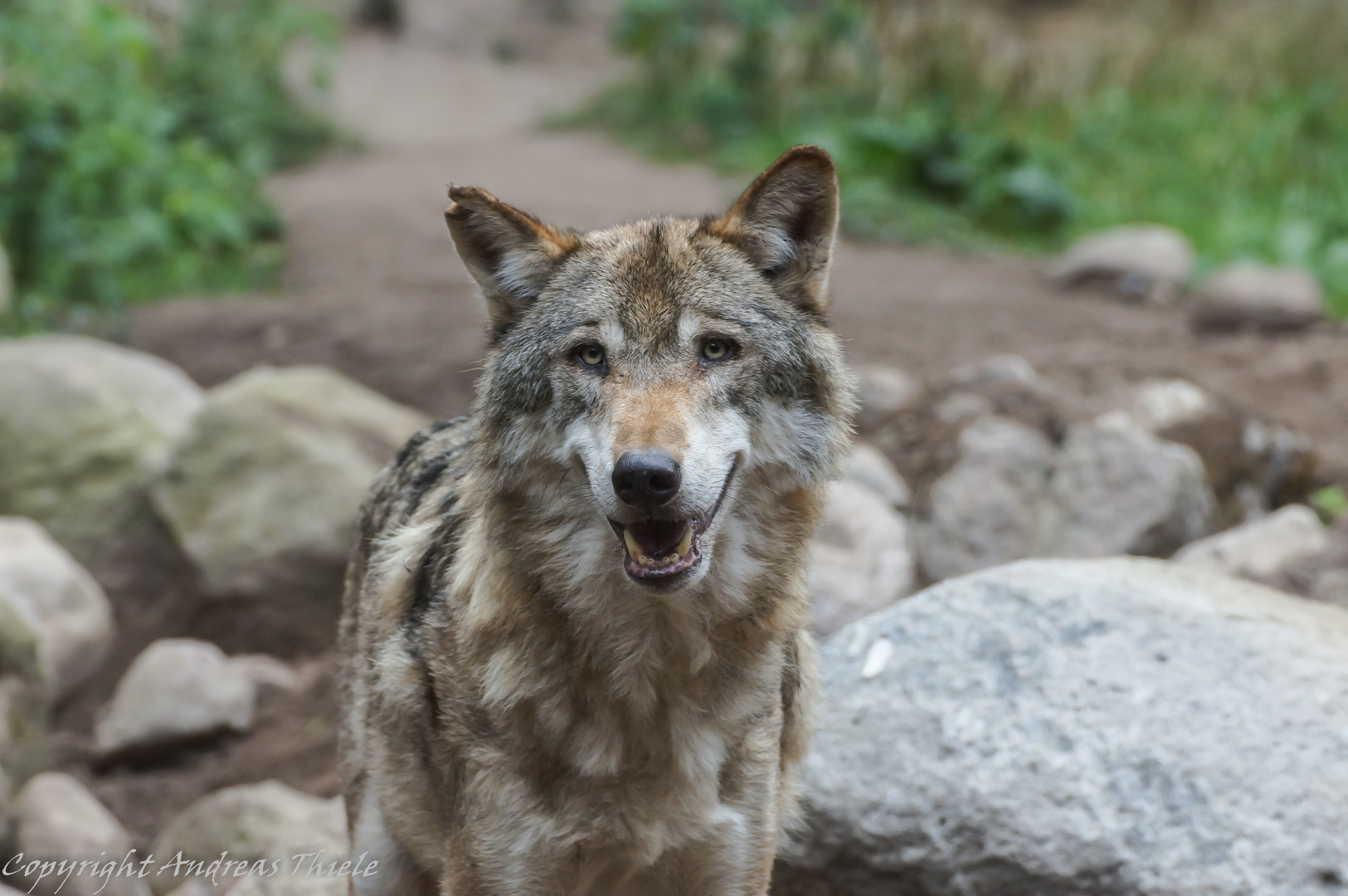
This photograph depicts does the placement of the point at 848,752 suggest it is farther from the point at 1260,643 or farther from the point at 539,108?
the point at 539,108

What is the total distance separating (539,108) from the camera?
23094mm

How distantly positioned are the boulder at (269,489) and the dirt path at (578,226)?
126cm

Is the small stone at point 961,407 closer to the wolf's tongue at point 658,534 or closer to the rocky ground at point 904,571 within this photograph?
the rocky ground at point 904,571

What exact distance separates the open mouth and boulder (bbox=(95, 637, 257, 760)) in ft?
12.8

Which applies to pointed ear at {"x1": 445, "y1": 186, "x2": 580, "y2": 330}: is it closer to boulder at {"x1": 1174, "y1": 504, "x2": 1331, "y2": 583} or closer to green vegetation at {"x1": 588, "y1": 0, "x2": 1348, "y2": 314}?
boulder at {"x1": 1174, "y1": 504, "x2": 1331, "y2": 583}

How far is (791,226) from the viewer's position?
134 inches

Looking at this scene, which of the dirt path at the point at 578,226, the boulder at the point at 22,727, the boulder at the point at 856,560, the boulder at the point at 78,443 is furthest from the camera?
the dirt path at the point at 578,226

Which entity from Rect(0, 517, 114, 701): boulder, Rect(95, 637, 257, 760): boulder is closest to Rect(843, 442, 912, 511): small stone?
Rect(95, 637, 257, 760): boulder

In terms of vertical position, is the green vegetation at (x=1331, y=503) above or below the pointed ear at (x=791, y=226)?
below

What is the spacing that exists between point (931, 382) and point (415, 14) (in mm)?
25628

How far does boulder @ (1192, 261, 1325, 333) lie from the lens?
10.3 m

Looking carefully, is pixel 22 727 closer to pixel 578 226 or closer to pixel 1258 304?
pixel 578 226

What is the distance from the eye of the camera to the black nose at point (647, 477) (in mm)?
2807

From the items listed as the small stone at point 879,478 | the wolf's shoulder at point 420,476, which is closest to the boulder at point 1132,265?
the small stone at point 879,478
